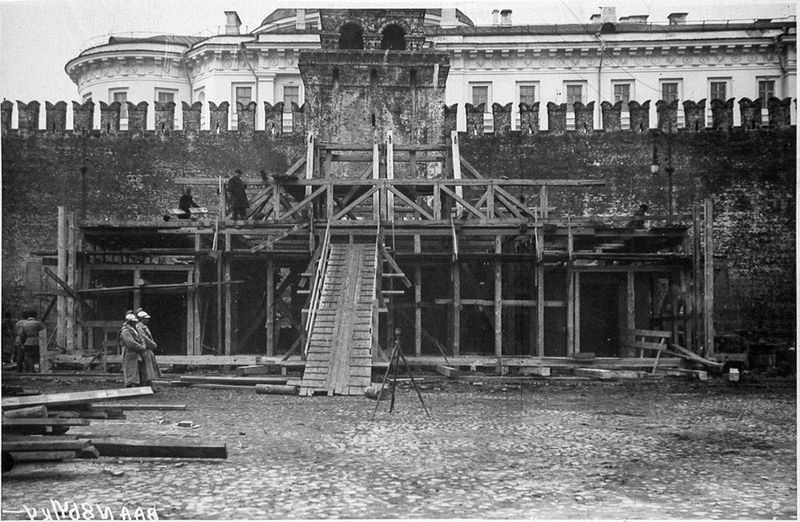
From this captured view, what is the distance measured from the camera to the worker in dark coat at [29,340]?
17.5 metres

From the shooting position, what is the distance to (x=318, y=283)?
15.8 metres

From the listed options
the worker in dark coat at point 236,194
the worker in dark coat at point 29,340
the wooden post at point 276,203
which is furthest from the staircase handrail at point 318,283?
the worker in dark coat at point 29,340

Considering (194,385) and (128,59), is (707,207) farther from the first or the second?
(128,59)

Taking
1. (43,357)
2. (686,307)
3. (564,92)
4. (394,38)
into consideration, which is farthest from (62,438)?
(564,92)

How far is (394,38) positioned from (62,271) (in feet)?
36.4

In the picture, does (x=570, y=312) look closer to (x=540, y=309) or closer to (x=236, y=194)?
(x=540, y=309)

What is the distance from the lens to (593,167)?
24.6m

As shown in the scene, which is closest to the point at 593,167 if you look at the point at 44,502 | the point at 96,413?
the point at 96,413

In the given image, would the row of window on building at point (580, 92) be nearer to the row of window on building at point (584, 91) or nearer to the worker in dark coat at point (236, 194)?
the row of window on building at point (584, 91)

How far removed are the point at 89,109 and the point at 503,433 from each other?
1872 cm

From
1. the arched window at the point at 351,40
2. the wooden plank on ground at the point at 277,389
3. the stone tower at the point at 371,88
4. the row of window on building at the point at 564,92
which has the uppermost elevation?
the row of window on building at the point at 564,92

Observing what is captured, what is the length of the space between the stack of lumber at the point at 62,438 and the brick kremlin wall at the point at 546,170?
52.9ft

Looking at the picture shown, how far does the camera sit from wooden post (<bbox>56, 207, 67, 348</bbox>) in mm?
17594

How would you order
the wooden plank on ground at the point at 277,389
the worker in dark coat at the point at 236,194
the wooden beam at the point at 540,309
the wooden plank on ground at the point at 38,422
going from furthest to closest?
1. the worker in dark coat at the point at 236,194
2. the wooden beam at the point at 540,309
3. the wooden plank on ground at the point at 277,389
4. the wooden plank on ground at the point at 38,422
